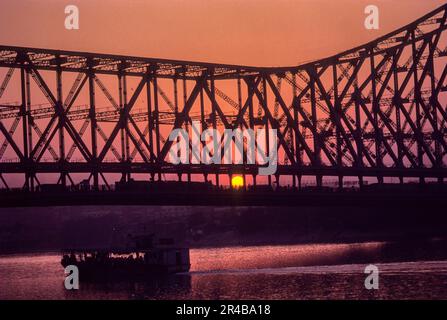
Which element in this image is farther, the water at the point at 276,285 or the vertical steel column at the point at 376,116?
the vertical steel column at the point at 376,116

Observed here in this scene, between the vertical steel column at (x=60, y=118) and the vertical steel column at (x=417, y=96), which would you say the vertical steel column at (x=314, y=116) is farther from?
the vertical steel column at (x=60, y=118)

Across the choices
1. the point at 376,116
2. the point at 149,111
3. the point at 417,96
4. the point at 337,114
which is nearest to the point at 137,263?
the point at 149,111

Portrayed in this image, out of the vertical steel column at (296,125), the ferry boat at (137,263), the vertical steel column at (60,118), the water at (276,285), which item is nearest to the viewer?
the water at (276,285)

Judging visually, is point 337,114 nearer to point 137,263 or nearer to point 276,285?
point 137,263

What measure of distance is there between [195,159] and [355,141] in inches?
1357

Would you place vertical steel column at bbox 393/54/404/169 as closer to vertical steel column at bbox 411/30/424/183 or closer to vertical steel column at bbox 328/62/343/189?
vertical steel column at bbox 411/30/424/183

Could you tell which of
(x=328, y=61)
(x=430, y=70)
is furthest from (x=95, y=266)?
(x=430, y=70)

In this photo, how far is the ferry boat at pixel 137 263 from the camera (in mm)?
139250

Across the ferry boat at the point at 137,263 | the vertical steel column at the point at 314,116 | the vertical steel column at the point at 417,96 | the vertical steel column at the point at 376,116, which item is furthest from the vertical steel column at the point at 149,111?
the vertical steel column at the point at 417,96

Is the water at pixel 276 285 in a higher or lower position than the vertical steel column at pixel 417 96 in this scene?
lower

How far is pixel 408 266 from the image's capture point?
139 m

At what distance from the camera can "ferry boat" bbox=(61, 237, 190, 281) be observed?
457 feet
